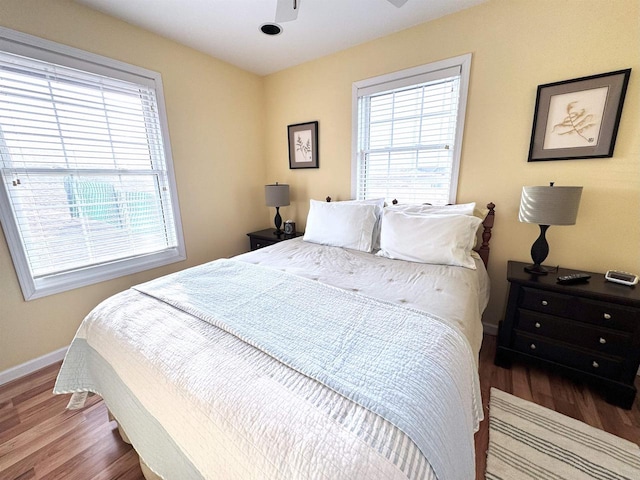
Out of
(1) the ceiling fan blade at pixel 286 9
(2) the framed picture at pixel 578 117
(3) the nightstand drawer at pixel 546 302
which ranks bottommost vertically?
(3) the nightstand drawer at pixel 546 302

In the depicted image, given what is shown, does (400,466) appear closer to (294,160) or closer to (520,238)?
(520,238)

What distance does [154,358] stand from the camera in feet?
3.07

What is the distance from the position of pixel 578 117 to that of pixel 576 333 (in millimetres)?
1383

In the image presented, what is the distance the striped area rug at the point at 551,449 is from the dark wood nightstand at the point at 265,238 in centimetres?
224

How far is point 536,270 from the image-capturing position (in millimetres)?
1762

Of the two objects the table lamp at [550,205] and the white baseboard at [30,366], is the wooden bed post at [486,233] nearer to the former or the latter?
the table lamp at [550,205]

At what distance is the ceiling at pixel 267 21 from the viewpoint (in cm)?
184

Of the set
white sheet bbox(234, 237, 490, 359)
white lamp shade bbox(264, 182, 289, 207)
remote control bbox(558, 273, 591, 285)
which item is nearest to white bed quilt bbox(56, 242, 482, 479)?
white sheet bbox(234, 237, 490, 359)

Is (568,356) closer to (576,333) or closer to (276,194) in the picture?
(576,333)

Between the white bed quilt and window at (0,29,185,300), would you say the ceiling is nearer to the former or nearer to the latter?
window at (0,29,185,300)

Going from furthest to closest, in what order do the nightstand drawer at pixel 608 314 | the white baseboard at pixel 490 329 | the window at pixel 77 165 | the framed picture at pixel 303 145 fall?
the framed picture at pixel 303 145 → the white baseboard at pixel 490 329 → the window at pixel 77 165 → the nightstand drawer at pixel 608 314

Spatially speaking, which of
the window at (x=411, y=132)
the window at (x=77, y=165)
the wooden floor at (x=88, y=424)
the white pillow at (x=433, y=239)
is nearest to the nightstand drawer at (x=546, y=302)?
the white pillow at (x=433, y=239)

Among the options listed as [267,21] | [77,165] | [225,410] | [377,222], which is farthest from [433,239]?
[77,165]

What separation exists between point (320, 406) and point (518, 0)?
2694mm
